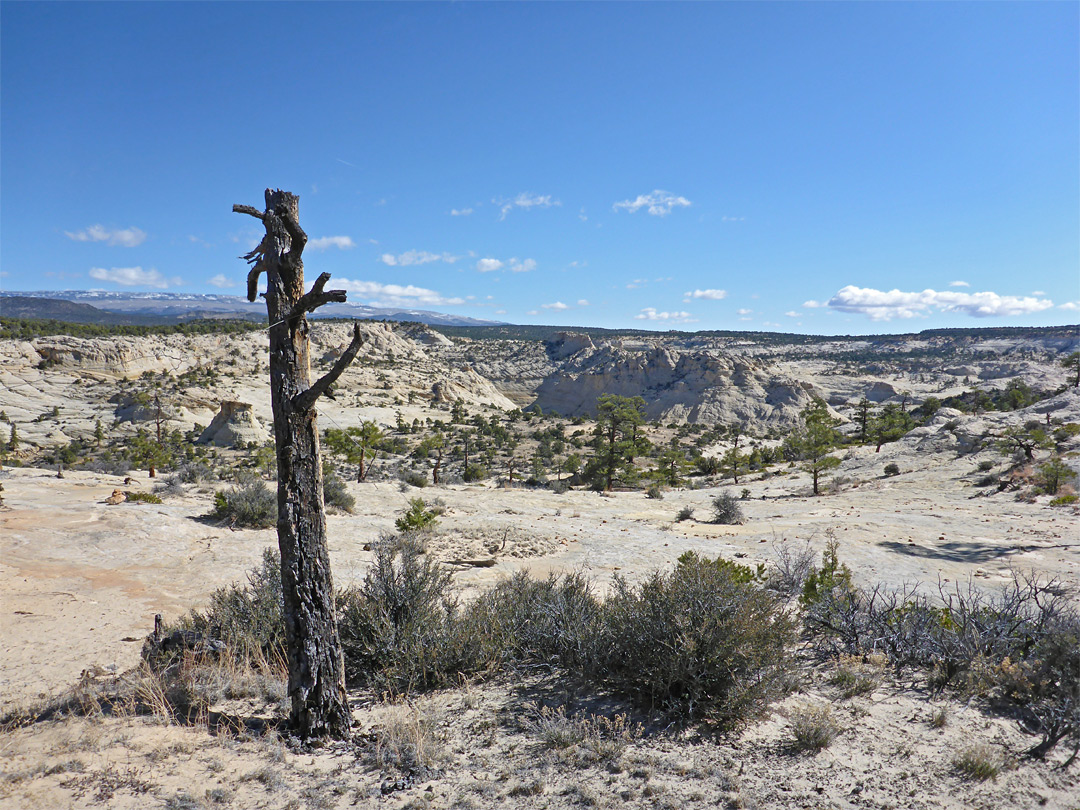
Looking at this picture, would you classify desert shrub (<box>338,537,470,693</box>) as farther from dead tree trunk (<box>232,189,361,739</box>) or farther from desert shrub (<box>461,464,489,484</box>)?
desert shrub (<box>461,464,489,484</box>)

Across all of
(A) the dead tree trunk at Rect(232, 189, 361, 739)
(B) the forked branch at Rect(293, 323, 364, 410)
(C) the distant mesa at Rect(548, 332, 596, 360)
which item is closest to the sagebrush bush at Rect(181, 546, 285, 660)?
(A) the dead tree trunk at Rect(232, 189, 361, 739)

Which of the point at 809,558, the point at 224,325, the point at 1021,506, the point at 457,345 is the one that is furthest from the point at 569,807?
the point at 457,345

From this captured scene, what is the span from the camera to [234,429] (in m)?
32.7

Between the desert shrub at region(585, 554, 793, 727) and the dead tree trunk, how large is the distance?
2.33m

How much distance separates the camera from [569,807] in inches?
135

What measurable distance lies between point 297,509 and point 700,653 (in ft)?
11.4

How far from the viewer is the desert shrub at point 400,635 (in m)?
5.05

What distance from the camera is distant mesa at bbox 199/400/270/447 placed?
32344 mm

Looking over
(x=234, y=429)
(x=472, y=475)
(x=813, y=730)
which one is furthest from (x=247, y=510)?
(x=234, y=429)

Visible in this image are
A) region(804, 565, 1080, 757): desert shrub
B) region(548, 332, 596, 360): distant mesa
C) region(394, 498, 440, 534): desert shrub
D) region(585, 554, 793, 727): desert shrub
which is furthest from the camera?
region(548, 332, 596, 360): distant mesa

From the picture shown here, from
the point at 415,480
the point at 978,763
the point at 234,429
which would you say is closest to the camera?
the point at 978,763

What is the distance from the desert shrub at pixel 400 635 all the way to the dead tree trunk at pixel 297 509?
0.82 m

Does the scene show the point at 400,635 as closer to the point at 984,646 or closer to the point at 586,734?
the point at 586,734

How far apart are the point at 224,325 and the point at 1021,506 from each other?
231 ft
